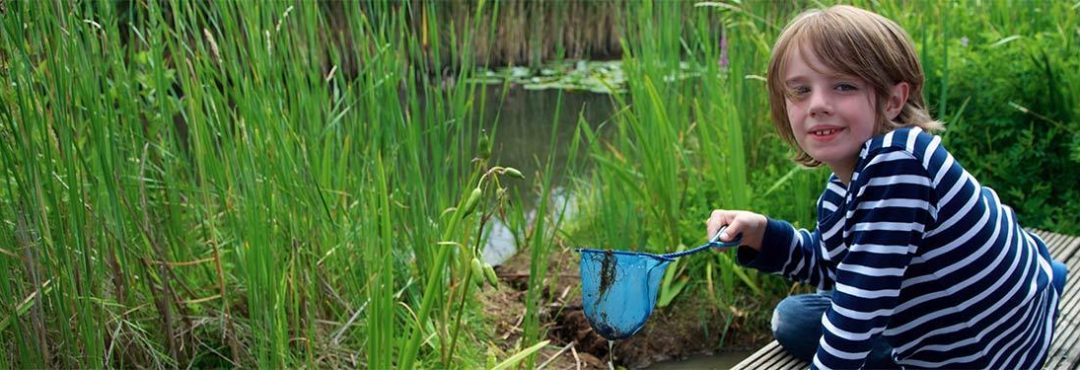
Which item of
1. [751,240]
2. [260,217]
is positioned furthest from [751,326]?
[260,217]

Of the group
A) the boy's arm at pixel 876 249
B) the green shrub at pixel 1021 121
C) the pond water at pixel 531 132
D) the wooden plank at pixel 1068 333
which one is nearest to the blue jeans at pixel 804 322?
the wooden plank at pixel 1068 333

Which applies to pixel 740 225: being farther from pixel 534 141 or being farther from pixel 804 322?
pixel 534 141

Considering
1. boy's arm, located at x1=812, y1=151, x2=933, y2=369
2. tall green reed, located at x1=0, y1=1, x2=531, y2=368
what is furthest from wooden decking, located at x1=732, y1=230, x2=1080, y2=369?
tall green reed, located at x1=0, y1=1, x2=531, y2=368

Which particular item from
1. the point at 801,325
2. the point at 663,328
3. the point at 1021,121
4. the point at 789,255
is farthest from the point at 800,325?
the point at 1021,121

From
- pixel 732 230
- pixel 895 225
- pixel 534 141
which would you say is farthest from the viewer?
pixel 534 141

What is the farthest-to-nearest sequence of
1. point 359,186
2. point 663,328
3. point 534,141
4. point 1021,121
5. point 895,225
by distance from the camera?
1. point 534,141
2. point 1021,121
3. point 663,328
4. point 359,186
5. point 895,225

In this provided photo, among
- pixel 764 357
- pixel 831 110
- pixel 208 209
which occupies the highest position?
pixel 831 110

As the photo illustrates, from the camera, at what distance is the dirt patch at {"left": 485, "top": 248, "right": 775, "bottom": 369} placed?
9.30 feet

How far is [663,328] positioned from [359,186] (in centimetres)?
91

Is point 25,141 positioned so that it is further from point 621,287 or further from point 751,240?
point 751,240

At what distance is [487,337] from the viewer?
2.74 m

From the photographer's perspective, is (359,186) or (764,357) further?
(359,186)

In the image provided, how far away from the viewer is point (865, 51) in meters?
1.71

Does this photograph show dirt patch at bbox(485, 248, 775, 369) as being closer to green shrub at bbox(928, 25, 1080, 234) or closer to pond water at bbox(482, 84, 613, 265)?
pond water at bbox(482, 84, 613, 265)
